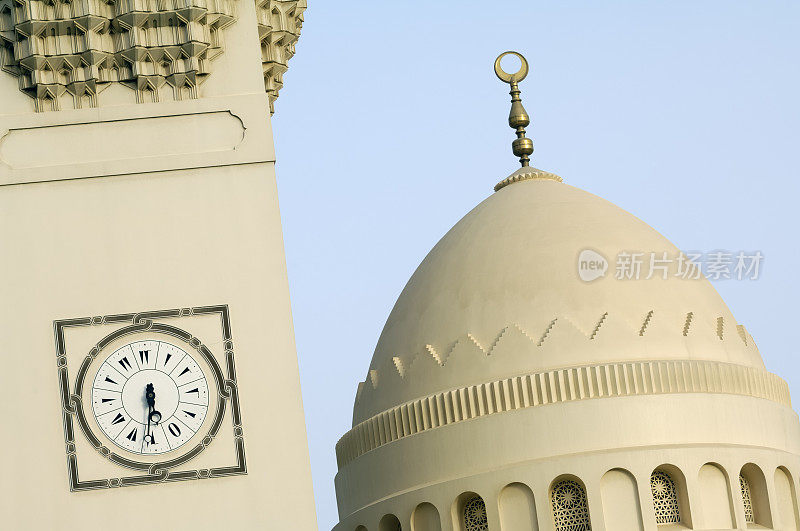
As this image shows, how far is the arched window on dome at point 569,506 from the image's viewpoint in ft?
64.6

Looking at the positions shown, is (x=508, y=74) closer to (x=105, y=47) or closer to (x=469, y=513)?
(x=469, y=513)

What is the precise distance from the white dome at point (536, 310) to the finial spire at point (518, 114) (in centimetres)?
157

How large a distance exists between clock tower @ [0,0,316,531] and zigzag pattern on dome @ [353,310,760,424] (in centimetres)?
721

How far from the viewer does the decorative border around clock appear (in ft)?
43.1

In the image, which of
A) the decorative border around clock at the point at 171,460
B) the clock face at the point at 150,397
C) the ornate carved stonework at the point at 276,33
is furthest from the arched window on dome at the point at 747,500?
the clock face at the point at 150,397

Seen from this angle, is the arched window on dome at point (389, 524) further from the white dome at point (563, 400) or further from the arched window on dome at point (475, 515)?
the arched window on dome at point (475, 515)

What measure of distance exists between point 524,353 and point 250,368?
751 centimetres

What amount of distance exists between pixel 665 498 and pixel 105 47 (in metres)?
9.11

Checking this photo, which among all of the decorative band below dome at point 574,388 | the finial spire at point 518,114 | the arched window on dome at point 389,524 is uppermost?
the finial spire at point 518,114

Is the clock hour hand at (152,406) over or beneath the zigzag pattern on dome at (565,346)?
beneath

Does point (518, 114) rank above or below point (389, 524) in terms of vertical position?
above

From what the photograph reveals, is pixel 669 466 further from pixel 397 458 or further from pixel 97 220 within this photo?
pixel 97 220

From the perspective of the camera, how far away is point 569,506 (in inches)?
780

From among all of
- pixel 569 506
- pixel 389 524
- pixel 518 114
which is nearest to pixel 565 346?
pixel 569 506
